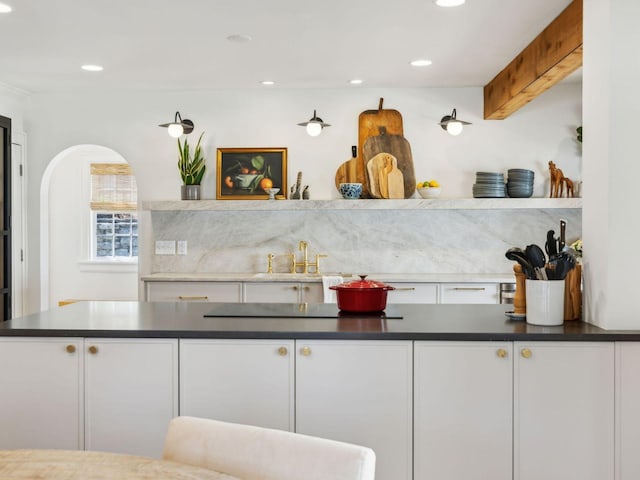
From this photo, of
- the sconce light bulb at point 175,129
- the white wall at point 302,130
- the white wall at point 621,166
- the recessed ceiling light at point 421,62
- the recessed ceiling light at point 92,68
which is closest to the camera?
the white wall at point 621,166

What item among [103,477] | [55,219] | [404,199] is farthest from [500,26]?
[55,219]

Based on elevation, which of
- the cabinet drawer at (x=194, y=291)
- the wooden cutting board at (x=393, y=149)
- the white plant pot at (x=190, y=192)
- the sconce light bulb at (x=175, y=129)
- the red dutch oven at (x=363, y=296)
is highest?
the sconce light bulb at (x=175, y=129)

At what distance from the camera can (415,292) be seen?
5.34 metres

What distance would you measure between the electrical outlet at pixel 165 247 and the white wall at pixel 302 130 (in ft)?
0.55

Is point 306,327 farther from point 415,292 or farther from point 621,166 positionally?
point 415,292

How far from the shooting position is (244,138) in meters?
5.93

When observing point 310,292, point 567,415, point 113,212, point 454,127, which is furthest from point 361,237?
point 113,212

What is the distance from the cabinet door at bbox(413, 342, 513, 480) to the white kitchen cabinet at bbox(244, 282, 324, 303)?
108 inches

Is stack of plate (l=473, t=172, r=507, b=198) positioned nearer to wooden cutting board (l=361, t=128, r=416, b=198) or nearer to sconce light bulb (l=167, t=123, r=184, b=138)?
wooden cutting board (l=361, t=128, r=416, b=198)

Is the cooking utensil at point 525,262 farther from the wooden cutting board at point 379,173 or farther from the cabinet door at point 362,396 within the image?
the wooden cutting board at point 379,173

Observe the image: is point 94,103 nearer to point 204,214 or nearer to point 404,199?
point 204,214

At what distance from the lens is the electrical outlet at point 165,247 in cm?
597

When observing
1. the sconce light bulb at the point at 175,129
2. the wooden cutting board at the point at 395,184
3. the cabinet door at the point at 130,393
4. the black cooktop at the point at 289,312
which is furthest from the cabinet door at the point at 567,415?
the sconce light bulb at the point at 175,129

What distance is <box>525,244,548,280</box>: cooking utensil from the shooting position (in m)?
2.88
